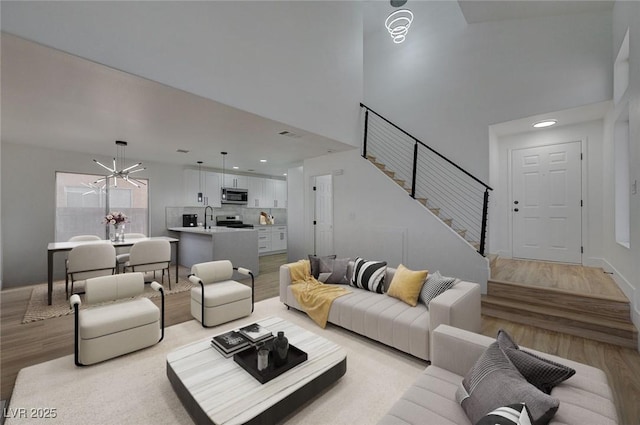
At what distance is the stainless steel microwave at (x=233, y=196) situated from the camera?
7.59 m

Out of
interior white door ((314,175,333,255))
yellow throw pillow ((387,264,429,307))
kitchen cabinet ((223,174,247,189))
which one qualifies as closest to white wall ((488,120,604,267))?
yellow throw pillow ((387,264,429,307))

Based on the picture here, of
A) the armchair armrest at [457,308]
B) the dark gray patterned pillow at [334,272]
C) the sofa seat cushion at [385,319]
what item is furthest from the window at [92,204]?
the armchair armrest at [457,308]

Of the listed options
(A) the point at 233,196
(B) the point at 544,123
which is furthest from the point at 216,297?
(B) the point at 544,123

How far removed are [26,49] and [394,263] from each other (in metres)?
5.08

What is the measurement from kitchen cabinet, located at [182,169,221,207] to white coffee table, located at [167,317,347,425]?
18.2 ft

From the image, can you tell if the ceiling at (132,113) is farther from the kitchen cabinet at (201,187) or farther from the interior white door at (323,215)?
the kitchen cabinet at (201,187)

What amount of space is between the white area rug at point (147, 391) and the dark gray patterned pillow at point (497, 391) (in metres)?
0.76

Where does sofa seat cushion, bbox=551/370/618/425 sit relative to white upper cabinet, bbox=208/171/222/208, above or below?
below

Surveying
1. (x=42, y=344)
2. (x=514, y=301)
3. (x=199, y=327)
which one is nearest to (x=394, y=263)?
(x=514, y=301)

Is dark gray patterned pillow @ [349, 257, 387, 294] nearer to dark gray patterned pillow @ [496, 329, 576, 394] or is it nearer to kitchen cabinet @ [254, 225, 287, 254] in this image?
dark gray patterned pillow @ [496, 329, 576, 394]

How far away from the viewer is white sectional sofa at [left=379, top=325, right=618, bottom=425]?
118cm

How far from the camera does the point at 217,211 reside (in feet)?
25.7

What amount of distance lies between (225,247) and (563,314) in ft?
17.0

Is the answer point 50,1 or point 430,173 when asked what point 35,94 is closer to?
point 50,1
